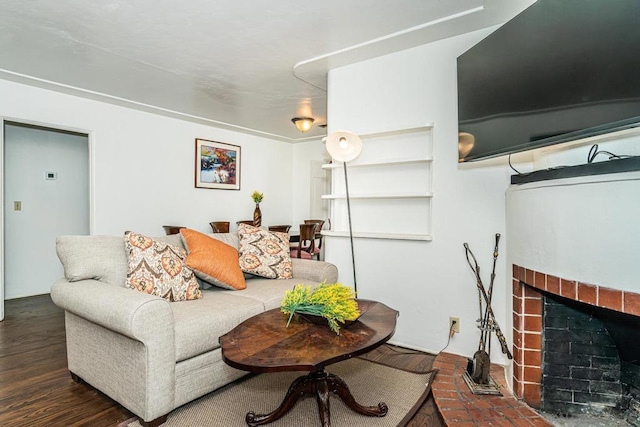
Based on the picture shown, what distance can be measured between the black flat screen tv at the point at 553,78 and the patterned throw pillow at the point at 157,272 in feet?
6.78

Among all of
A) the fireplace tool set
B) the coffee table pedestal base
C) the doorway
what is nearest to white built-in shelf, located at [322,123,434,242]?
the fireplace tool set

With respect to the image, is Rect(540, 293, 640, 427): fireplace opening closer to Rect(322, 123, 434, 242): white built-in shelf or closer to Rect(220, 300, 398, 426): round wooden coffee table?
Rect(220, 300, 398, 426): round wooden coffee table

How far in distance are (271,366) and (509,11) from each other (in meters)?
2.52

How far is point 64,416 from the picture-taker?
6.18 ft

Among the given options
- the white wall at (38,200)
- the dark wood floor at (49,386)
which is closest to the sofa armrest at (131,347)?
the dark wood floor at (49,386)

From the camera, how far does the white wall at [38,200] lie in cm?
439

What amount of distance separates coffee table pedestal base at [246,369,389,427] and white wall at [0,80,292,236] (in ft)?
11.4

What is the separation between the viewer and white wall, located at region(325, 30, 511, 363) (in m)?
2.48

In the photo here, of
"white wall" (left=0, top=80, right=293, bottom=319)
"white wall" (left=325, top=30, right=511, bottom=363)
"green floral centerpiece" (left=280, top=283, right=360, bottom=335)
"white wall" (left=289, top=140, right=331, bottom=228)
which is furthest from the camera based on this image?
"white wall" (left=289, top=140, right=331, bottom=228)

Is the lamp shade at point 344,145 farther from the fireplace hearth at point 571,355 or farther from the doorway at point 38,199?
the doorway at point 38,199

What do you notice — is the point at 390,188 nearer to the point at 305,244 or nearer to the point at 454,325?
the point at 454,325

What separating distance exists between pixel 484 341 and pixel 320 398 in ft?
3.84

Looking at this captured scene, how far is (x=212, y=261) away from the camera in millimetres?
2531

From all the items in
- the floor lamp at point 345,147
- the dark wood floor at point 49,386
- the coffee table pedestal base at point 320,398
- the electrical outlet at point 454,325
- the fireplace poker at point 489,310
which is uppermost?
the floor lamp at point 345,147
